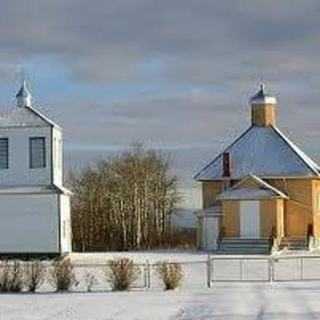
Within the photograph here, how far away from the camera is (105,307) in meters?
26.2

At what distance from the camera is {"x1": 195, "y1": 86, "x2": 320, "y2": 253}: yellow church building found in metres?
58.7

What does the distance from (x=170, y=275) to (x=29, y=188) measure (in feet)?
65.7

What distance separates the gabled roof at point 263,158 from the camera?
61219 mm

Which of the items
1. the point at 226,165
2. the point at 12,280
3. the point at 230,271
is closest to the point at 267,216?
the point at 226,165

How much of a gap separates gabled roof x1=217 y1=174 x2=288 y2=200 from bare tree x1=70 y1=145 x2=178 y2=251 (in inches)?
368

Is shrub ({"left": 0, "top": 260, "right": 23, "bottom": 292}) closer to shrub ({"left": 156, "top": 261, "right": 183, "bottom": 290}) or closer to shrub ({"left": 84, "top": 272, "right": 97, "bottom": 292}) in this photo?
shrub ({"left": 84, "top": 272, "right": 97, "bottom": 292})

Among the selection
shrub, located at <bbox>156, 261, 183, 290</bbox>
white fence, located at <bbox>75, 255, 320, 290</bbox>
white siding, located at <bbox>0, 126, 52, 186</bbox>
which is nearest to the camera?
shrub, located at <bbox>156, 261, 183, 290</bbox>

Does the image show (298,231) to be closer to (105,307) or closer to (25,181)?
(25,181)

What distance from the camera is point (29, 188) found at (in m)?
50.6

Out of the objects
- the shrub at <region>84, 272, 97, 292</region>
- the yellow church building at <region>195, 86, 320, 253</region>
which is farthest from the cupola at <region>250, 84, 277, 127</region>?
the shrub at <region>84, 272, 97, 292</region>

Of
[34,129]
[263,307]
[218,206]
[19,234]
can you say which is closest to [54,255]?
[19,234]

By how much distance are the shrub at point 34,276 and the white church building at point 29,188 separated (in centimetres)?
1717

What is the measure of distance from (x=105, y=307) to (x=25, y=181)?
993 inches

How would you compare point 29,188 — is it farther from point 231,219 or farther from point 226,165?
point 226,165
